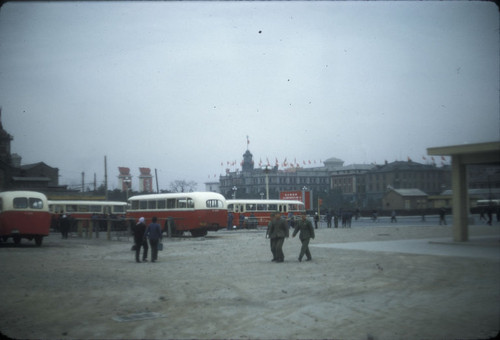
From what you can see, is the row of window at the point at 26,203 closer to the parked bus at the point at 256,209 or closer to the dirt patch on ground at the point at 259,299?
the dirt patch on ground at the point at 259,299

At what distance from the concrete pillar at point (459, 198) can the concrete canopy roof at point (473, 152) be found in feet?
1.17

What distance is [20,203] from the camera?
94.2 feet

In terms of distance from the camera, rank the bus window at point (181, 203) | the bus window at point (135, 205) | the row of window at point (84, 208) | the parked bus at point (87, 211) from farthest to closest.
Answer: the row of window at point (84, 208) → the parked bus at point (87, 211) → the bus window at point (135, 205) → the bus window at point (181, 203)

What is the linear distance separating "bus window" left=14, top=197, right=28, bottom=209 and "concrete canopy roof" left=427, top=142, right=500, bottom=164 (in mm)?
20570

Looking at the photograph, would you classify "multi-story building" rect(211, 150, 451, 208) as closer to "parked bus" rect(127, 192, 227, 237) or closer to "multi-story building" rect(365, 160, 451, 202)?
"multi-story building" rect(365, 160, 451, 202)

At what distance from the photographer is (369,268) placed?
53.3 ft

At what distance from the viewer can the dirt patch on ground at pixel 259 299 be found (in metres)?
8.80

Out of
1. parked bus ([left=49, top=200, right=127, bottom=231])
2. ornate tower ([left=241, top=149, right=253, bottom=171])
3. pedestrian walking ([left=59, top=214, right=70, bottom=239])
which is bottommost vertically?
pedestrian walking ([left=59, top=214, right=70, bottom=239])

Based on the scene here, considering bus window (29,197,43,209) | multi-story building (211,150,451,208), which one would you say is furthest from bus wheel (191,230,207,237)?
multi-story building (211,150,451,208)

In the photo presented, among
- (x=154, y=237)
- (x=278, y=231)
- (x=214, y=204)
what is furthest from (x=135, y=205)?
(x=278, y=231)

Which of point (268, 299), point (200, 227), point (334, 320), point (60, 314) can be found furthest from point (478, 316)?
point (200, 227)

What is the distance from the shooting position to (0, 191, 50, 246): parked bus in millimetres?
28312

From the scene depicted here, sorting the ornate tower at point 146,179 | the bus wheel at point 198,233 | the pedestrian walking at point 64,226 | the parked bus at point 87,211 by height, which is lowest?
the bus wheel at point 198,233

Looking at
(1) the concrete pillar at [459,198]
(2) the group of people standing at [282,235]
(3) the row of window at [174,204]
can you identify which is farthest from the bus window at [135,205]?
(1) the concrete pillar at [459,198]
